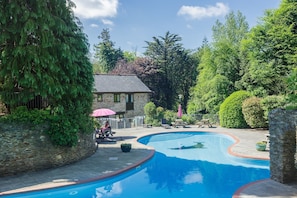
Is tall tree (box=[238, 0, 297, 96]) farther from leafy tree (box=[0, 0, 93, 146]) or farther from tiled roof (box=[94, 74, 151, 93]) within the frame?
leafy tree (box=[0, 0, 93, 146])

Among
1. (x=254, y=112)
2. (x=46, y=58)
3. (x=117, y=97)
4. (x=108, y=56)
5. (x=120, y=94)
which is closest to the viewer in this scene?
(x=46, y=58)

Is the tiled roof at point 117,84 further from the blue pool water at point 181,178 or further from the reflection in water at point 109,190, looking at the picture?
the reflection in water at point 109,190

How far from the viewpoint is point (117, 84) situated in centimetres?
3416

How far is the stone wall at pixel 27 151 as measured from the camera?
11688mm

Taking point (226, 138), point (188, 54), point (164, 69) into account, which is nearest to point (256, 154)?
point (226, 138)

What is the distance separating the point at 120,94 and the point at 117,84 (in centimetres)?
170

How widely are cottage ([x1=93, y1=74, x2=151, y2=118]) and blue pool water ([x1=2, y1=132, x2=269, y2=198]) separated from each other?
1578 centimetres

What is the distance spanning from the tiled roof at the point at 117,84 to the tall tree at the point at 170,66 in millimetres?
7192

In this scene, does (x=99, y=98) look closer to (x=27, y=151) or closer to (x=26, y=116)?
(x=26, y=116)

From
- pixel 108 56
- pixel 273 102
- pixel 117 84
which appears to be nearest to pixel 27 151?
pixel 273 102

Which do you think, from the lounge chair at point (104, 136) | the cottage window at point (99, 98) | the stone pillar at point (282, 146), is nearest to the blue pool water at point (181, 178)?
the stone pillar at point (282, 146)

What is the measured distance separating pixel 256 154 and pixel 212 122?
1505 centimetres

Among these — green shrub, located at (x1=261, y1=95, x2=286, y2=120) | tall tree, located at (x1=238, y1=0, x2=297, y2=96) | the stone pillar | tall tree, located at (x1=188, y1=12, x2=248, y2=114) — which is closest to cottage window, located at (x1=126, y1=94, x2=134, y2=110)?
tall tree, located at (x1=188, y1=12, x2=248, y2=114)

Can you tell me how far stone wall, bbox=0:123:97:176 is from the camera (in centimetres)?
1169
